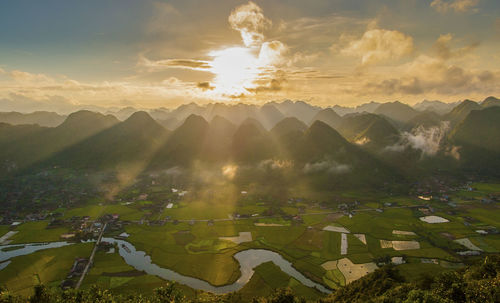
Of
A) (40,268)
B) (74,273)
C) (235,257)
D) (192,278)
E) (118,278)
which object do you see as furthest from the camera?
(235,257)

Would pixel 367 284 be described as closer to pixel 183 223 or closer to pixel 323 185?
pixel 183 223

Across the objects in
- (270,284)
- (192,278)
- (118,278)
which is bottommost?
(192,278)

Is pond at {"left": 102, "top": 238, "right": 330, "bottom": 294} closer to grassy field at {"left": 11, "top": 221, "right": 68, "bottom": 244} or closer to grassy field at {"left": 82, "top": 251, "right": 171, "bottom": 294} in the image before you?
grassy field at {"left": 82, "top": 251, "right": 171, "bottom": 294}

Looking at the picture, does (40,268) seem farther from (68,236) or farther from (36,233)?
(36,233)

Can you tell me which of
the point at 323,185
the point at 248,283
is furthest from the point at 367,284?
the point at 323,185


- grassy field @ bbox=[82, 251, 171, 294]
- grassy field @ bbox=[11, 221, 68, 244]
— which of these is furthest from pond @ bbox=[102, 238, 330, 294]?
grassy field @ bbox=[11, 221, 68, 244]

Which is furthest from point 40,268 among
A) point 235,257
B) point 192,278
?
point 235,257

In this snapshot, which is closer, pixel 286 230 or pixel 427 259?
pixel 427 259

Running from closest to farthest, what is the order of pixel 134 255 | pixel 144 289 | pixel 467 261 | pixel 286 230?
pixel 144 289
pixel 467 261
pixel 134 255
pixel 286 230

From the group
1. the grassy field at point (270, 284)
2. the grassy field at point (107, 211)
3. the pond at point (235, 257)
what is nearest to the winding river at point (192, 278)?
the pond at point (235, 257)
